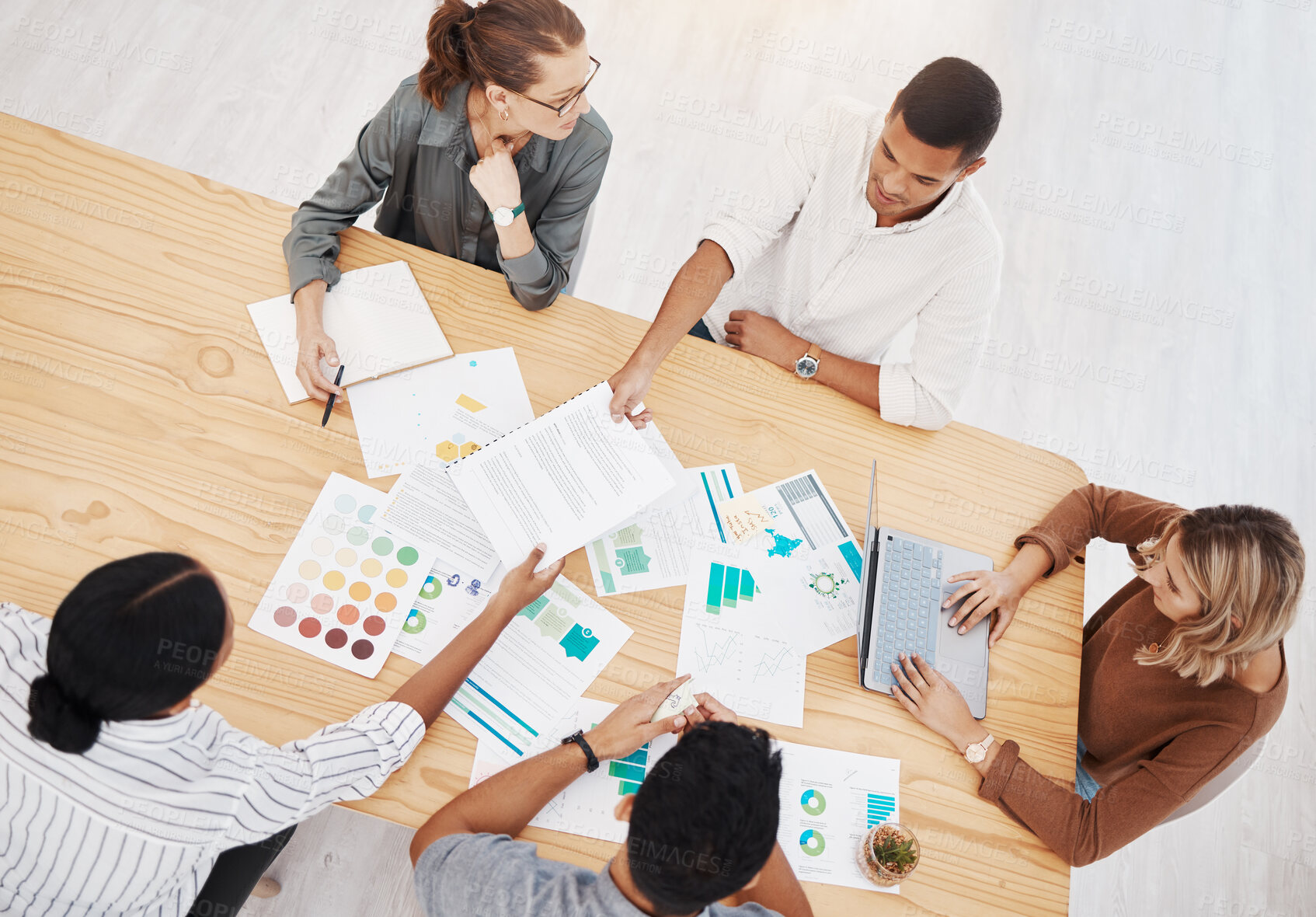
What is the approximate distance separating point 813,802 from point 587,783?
362 millimetres

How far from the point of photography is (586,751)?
1.20 metres

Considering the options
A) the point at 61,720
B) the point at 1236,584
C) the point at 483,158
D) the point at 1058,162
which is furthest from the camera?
the point at 1058,162

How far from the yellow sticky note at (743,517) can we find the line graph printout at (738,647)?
2.5 inches

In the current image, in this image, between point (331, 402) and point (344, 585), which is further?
point (331, 402)

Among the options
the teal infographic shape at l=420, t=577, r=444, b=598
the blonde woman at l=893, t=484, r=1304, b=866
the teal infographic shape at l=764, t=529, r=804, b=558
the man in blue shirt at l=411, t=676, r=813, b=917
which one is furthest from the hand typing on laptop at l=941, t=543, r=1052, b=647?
the teal infographic shape at l=420, t=577, r=444, b=598

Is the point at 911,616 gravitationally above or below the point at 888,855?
above

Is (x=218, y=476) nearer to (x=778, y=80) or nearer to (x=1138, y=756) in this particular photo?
(x=1138, y=756)

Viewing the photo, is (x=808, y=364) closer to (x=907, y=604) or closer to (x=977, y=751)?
(x=907, y=604)

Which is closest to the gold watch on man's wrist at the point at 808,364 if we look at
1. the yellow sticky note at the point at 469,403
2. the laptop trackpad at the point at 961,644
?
the laptop trackpad at the point at 961,644

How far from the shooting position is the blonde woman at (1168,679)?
1297 millimetres

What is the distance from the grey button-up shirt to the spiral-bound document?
314 mm

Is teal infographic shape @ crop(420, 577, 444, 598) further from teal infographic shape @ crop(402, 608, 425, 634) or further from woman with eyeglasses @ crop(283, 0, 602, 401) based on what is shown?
woman with eyeglasses @ crop(283, 0, 602, 401)

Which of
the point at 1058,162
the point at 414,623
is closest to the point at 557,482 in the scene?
the point at 414,623

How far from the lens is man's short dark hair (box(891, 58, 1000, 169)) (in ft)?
4.13
